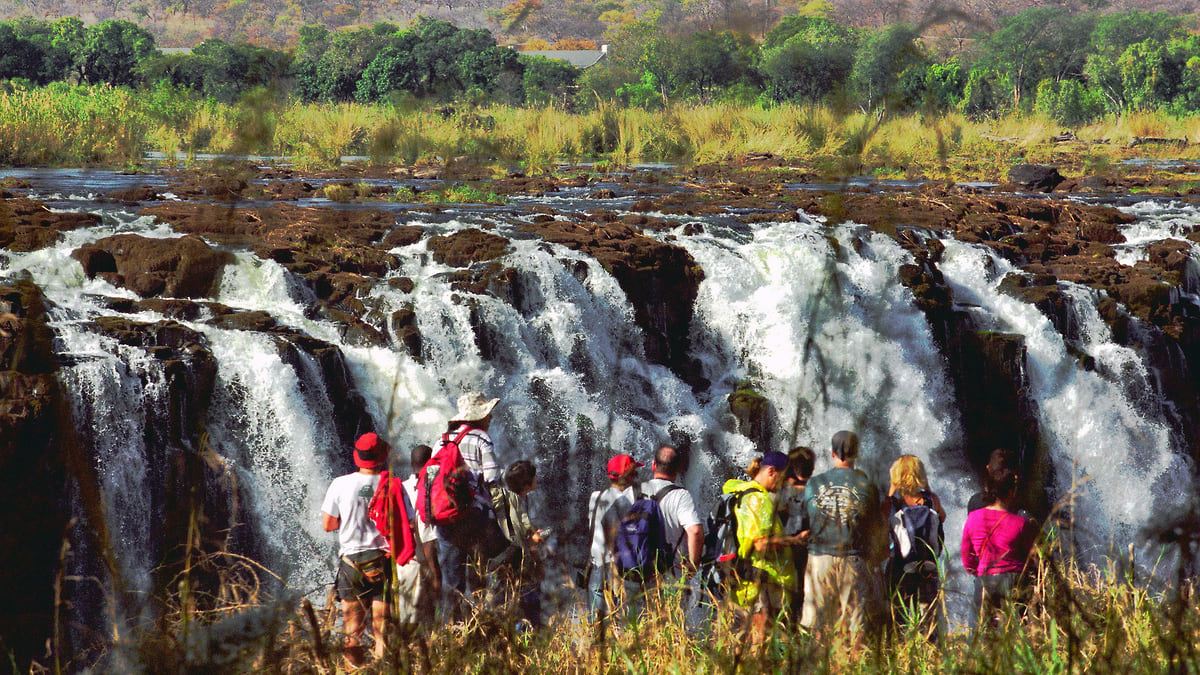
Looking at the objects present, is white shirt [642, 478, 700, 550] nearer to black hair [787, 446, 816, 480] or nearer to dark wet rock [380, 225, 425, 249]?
black hair [787, 446, 816, 480]

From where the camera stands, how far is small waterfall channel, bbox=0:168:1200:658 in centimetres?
712

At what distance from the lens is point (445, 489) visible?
4672 millimetres

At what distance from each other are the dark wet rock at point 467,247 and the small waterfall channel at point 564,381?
6.0 inches

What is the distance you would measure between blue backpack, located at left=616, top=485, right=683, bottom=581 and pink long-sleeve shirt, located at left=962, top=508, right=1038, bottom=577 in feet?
3.96

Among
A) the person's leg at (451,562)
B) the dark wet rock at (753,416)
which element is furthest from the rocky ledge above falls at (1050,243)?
the person's leg at (451,562)

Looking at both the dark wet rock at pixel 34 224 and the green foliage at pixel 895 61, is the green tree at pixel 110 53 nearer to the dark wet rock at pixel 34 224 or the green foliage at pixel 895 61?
the dark wet rock at pixel 34 224

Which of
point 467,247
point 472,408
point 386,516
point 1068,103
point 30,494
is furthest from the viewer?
point 1068,103

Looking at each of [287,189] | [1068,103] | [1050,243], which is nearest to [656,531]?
[1050,243]

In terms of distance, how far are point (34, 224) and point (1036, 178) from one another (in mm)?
14318

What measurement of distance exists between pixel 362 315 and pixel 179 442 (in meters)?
1.98

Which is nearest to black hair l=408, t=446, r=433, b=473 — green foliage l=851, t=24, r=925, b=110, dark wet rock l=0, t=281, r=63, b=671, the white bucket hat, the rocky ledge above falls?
the white bucket hat

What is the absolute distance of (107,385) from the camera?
6.86 meters

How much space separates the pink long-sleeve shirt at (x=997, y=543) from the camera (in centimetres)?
428

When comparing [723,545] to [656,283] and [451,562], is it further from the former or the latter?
[656,283]
